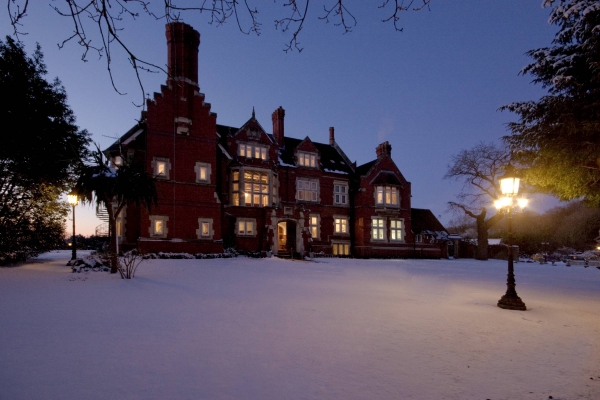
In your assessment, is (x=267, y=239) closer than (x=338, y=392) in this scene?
No

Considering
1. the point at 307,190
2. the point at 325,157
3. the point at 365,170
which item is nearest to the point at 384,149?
the point at 365,170

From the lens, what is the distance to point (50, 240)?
20.1 m

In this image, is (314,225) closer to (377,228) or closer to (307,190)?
(307,190)

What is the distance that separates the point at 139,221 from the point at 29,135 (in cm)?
876

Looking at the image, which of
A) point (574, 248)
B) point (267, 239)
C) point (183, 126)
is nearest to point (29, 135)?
point (183, 126)

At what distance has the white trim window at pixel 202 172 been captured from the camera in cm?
2623

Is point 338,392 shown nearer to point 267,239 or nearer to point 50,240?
point 50,240

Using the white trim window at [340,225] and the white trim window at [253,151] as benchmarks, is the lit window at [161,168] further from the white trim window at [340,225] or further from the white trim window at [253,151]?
the white trim window at [340,225]

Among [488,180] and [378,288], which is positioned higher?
[488,180]

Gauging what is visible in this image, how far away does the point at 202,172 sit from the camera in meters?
26.4

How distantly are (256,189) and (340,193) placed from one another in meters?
10.1

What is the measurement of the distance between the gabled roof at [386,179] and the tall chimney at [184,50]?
63.0 ft

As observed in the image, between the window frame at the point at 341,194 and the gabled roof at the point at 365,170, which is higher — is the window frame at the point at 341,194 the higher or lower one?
the lower one

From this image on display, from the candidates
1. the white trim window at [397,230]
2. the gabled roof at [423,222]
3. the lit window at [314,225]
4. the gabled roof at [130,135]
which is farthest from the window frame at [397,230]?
the gabled roof at [130,135]
